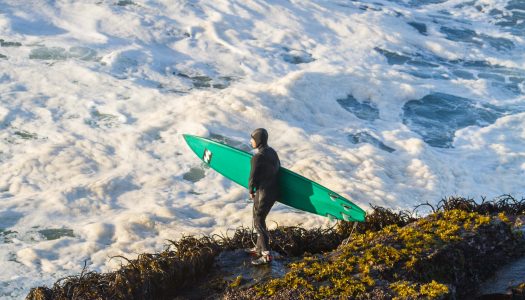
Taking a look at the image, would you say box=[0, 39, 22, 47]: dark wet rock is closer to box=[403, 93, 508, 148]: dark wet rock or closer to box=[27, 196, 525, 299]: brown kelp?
box=[403, 93, 508, 148]: dark wet rock

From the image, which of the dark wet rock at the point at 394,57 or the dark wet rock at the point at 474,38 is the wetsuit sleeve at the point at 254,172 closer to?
the dark wet rock at the point at 394,57

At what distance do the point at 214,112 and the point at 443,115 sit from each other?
564 cm

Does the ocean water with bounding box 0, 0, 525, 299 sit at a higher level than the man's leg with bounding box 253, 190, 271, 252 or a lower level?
lower

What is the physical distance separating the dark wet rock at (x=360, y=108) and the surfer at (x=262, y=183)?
871 cm

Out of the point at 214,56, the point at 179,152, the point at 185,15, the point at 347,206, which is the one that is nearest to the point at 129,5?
the point at 185,15

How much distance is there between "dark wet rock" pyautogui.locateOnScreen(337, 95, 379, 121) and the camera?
14.6m

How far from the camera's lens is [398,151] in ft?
42.3

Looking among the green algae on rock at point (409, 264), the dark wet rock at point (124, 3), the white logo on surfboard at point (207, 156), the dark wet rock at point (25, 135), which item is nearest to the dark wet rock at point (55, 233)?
the white logo on surfboard at point (207, 156)

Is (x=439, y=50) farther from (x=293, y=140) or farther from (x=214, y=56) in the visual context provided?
(x=293, y=140)

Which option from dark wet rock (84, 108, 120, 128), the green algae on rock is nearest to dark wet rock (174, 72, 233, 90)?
dark wet rock (84, 108, 120, 128)

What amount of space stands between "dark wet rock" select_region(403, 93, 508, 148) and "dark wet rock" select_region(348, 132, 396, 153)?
121cm

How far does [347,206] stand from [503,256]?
153cm

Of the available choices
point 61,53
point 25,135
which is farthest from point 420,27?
point 25,135

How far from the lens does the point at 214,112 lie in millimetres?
13281
